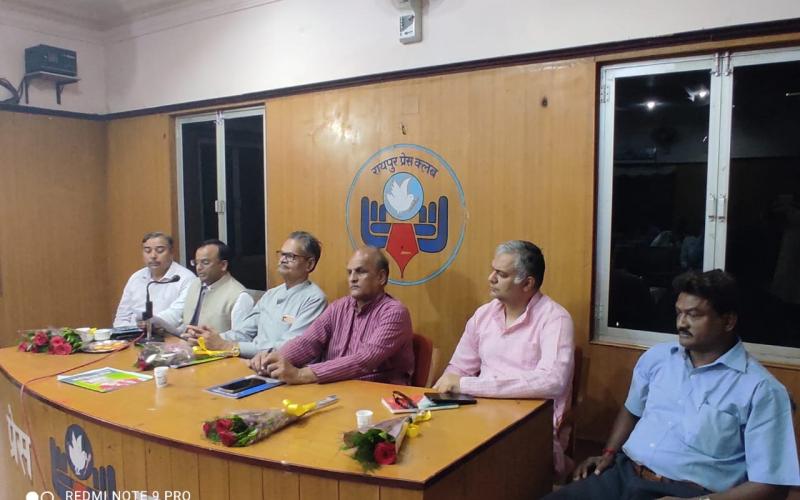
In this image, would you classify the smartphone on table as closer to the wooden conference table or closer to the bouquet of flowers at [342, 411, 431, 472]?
the wooden conference table

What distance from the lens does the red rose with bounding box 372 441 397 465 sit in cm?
Answer: 157

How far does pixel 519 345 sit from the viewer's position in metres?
2.42

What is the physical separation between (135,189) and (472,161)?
3.04m

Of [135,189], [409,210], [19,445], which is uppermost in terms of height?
[135,189]

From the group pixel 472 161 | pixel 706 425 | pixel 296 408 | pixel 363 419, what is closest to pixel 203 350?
pixel 296 408

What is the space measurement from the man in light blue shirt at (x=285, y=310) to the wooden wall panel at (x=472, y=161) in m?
0.61

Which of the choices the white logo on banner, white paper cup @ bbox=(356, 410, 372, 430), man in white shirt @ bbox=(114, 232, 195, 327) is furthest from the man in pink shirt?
man in white shirt @ bbox=(114, 232, 195, 327)

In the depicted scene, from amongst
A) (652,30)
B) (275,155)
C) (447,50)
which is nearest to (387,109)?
(447,50)

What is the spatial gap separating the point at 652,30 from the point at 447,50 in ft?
3.46

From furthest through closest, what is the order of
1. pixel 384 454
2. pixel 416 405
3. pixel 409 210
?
pixel 409 210, pixel 416 405, pixel 384 454

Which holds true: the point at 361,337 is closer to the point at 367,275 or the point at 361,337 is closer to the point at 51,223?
the point at 367,275

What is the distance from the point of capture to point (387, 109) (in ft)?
11.4

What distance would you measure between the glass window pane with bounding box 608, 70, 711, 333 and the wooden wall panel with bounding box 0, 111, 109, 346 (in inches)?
165

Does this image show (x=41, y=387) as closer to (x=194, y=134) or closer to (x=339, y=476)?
(x=339, y=476)
